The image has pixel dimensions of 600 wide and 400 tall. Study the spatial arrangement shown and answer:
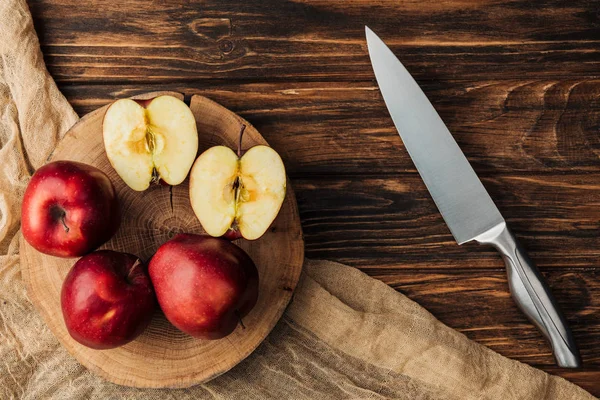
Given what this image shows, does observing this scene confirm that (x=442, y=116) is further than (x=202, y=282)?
Yes

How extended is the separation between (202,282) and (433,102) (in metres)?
0.59

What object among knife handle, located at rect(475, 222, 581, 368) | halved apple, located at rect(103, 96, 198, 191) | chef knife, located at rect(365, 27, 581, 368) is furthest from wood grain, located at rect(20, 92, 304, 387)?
knife handle, located at rect(475, 222, 581, 368)

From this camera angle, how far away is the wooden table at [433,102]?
1183 mm

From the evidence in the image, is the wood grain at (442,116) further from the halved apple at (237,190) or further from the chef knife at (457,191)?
the halved apple at (237,190)

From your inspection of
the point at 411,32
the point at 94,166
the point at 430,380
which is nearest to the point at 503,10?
the point at 411,32

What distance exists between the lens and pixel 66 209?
1.00m

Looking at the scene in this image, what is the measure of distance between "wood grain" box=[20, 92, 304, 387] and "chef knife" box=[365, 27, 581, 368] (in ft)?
0.89

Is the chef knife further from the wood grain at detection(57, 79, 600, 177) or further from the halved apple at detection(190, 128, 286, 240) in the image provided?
the halved apple at detection(190, 128, 286, 240)

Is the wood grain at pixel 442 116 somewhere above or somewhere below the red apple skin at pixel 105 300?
above

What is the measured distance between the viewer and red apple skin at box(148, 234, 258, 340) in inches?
38.8

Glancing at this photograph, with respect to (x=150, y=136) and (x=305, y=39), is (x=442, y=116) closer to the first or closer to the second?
(x=305, y=39)

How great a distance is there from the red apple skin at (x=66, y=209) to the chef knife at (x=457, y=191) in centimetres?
57

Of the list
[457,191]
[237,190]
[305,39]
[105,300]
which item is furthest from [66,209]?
[457,191]

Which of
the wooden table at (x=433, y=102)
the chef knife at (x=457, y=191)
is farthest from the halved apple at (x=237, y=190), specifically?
the chef knife at (x=457, y=191)
